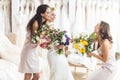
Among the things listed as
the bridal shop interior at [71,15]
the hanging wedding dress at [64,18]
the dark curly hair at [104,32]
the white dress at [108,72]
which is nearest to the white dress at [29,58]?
the white dress at [108,72]

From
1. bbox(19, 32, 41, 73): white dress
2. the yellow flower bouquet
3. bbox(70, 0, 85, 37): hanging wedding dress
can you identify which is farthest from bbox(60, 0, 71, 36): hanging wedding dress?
bbox(19, 32, 41, 73): white dress

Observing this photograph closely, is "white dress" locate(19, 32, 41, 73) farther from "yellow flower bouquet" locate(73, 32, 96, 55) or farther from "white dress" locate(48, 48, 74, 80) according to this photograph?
"yellow flower bouquet" locate(73, 32, 96, 55)

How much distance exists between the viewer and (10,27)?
6320 millimetres

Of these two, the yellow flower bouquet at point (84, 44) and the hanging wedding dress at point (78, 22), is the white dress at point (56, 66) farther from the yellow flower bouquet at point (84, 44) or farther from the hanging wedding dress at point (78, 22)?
the hanging wedding dress at point (78, 22)

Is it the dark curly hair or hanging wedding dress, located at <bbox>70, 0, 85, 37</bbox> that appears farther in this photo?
hanging wedding dress, located at <bbox>70, 0, 85, 37</bbox>

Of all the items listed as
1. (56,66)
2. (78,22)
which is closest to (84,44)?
(56,66)

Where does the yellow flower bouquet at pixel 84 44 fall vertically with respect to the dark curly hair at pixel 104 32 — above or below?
below

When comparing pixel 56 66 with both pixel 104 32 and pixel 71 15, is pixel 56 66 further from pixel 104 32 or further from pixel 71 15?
pixel 71 15

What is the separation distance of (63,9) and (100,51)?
7.91 feet

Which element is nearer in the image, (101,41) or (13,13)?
(101,41)

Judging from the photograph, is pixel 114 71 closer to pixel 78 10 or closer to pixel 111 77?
pixel 111 77

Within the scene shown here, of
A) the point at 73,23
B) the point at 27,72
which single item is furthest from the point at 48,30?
the point at 73,23

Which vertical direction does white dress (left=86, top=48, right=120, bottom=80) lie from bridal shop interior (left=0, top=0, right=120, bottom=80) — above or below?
below

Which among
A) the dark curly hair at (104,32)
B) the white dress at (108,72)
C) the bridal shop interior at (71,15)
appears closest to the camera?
the white dress at (108,72)
